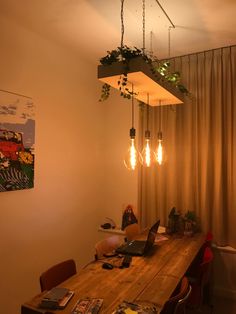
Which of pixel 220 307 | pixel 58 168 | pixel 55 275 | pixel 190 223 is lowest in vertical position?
pixel 220 307

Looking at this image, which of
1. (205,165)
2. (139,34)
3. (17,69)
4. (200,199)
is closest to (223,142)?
(205,165)

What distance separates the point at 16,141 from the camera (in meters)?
2.69

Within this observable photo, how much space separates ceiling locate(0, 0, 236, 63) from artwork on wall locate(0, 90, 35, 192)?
0.79 m

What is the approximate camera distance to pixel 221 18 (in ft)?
8.30

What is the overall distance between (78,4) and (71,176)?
1.96 meters

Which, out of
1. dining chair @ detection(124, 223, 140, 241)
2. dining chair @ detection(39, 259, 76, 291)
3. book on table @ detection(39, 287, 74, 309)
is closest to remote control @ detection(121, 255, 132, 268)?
dining chair @ detection(39, 259, 76, 291)

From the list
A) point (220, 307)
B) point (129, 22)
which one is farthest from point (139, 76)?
point (220, 307)

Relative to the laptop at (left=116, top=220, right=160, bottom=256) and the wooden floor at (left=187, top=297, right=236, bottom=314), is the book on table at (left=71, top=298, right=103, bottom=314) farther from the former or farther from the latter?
the wooden floor at (left=187, top=297, right=236, bottom=314)

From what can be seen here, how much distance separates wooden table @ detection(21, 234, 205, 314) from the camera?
5.49ft

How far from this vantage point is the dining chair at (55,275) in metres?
1.93

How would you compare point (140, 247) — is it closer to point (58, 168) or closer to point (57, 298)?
point (57, 298)

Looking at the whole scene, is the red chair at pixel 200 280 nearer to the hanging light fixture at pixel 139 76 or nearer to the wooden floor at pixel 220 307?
the wooden floor at pixel 220 307

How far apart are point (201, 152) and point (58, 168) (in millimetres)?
1759

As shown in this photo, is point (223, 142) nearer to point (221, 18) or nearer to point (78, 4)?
point (221, 18)
